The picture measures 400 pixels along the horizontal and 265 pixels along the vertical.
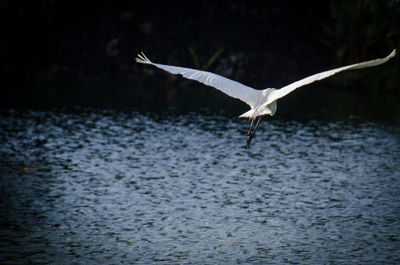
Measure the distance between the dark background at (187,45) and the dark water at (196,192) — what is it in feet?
17.3

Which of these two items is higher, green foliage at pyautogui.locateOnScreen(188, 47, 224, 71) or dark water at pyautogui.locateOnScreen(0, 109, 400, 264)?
green foliage at pyautogui.locateOnScreen(188, 47, 224, 71)

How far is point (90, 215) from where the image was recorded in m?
8.21

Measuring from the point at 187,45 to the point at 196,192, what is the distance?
15.3m

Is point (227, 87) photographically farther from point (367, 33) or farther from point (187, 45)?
point (187, 45)

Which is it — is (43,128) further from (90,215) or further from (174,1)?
(174,1)

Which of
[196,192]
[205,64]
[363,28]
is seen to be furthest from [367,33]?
[196,192]

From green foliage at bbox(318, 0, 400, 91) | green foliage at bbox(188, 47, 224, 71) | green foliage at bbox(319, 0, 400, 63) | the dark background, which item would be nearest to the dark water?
the dark background

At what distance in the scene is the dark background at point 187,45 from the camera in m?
19.8

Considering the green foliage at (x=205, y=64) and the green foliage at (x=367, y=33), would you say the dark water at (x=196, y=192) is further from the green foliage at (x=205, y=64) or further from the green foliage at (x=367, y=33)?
the green foliage at (x=205, y=64)

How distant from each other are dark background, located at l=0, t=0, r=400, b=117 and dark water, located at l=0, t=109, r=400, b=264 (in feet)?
17.3

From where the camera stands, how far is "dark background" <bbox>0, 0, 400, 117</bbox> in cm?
1980

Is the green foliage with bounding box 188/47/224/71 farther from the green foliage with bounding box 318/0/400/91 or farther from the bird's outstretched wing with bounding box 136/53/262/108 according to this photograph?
the bird's outstretched wing with bounding box 136/53/262/108

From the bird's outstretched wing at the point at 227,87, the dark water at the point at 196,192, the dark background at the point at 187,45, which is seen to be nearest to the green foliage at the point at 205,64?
the dark background at the point at 187,45

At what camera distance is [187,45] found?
78.6 ft
